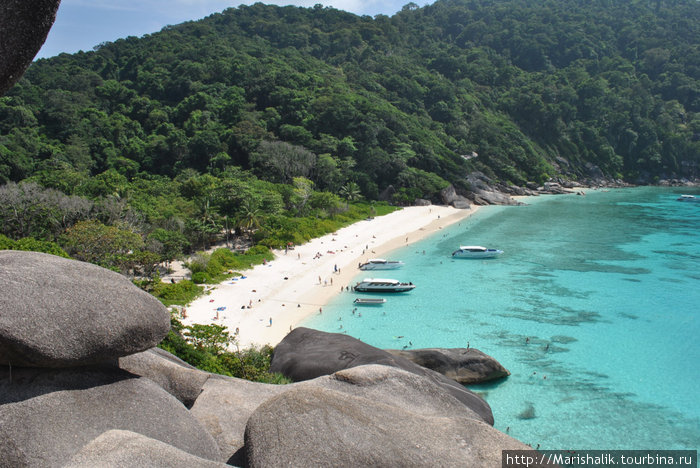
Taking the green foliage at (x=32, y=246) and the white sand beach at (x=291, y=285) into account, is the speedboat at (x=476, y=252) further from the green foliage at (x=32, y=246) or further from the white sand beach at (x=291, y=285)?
the green foliage at (x=32, y=246)

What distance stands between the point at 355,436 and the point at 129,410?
3833mm

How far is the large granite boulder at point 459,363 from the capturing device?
20.2 meters

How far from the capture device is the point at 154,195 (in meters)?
47.4

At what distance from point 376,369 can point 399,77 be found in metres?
109

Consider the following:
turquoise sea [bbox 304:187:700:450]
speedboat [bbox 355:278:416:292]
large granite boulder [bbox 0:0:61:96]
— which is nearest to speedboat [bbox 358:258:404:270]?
turquoise sea [bbox 304:187:700:450]

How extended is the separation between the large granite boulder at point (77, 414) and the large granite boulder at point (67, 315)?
12.4 inches

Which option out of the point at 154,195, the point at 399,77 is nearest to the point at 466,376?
the point at 154,195

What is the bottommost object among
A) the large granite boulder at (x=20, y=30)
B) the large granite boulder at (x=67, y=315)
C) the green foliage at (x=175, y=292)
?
the green foliage at (x=175, y=292)

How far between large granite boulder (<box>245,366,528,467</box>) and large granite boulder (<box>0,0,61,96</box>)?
511cm

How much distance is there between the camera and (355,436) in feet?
20.2

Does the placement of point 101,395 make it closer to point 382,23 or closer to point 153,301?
point 153,301

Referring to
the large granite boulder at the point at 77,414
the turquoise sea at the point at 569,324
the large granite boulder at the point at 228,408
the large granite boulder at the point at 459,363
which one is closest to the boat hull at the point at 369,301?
the turquoise sea at the point at 569,324

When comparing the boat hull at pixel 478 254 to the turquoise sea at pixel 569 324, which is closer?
the turquoise sea at pixel 569 324

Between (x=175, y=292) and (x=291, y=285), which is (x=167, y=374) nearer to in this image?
(x=175, y=292)
